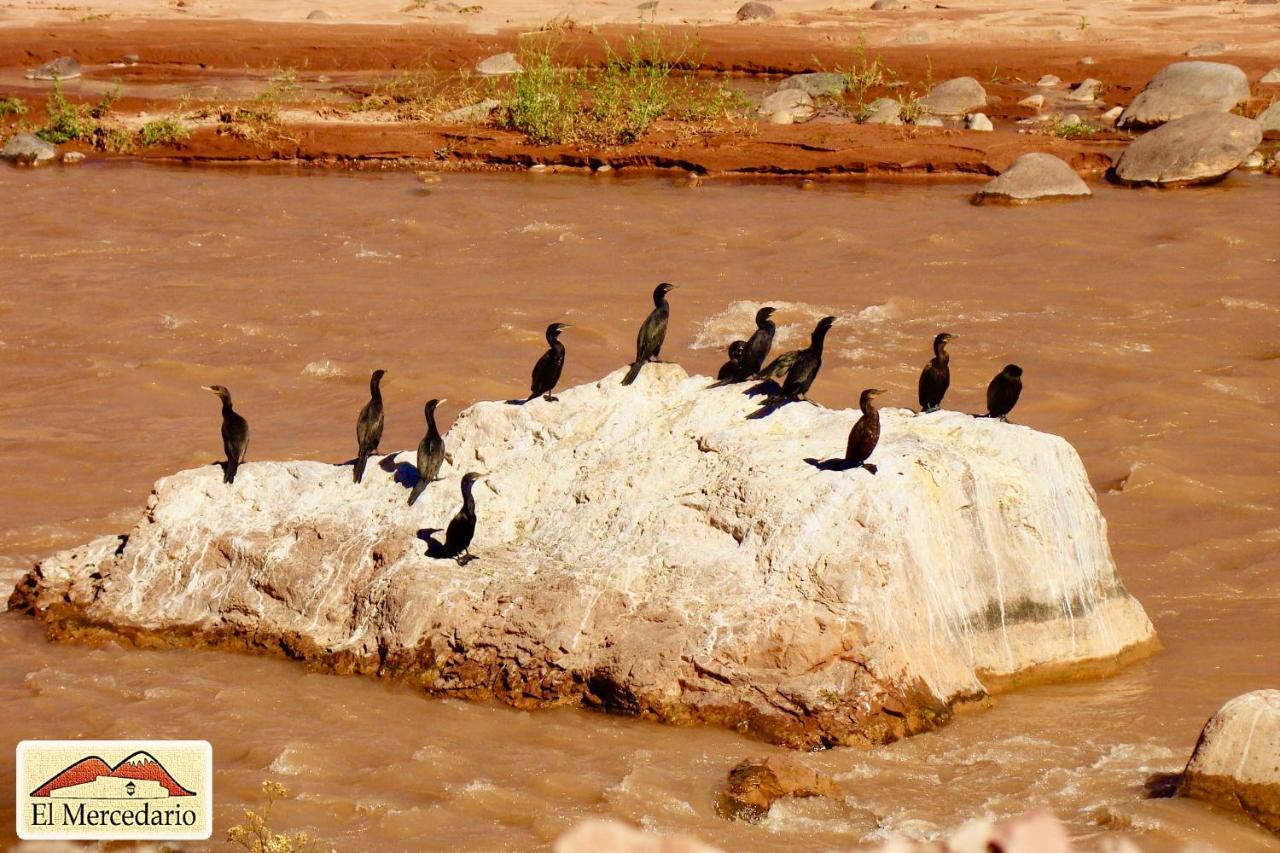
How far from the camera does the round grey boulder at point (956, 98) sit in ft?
87.1

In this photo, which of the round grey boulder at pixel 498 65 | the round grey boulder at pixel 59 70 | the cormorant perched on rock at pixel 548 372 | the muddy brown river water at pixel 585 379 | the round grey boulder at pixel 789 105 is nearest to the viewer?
the muddy brown river water at pixel 585 379

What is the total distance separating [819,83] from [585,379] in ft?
51.8

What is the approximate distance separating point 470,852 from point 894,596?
2.27 metres

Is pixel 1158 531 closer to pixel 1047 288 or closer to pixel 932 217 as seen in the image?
pixel 1047 288

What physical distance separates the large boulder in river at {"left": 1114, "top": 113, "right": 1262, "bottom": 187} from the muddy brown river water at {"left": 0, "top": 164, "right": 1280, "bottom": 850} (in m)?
0.44

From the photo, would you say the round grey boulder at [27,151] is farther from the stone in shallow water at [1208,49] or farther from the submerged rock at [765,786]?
the stone in shallow water at [1208,49]

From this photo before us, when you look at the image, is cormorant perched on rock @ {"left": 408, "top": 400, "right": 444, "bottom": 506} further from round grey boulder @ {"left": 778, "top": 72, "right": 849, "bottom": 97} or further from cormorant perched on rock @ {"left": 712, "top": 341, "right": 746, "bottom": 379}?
round grey boulder @ {"left": 778, "top": 72, "right": 849, "bottom": 97}

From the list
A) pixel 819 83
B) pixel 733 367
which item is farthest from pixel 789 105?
pixel 733 367

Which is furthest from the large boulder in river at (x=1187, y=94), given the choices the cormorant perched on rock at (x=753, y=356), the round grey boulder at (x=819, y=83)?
the cormorant perched on rock at (x=753, y=356)

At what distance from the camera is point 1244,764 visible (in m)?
6.05

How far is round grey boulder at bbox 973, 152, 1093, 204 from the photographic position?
766 inches

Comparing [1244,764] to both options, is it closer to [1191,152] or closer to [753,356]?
[753,356]

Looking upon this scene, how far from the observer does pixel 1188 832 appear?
19.4 feet

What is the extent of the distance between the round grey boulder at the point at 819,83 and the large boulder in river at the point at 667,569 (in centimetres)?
2013
